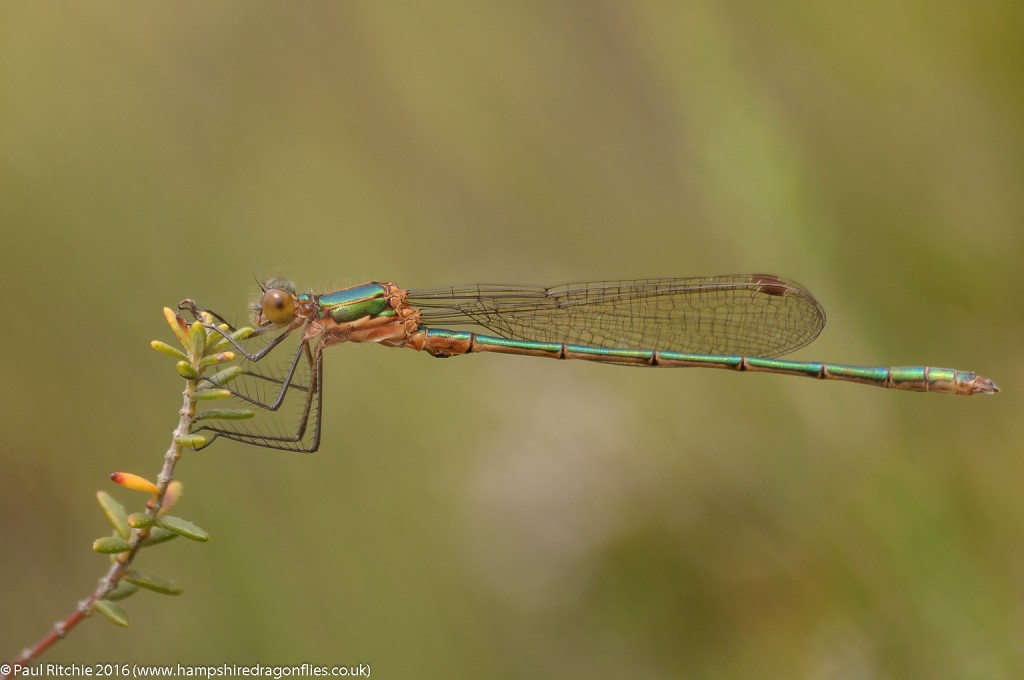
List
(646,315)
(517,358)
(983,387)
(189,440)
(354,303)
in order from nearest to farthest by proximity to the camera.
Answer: (189,440) → (983,387) → (354,303) → (646,315) → (517,358)

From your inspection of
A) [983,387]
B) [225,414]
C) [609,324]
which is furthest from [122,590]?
[983,387]

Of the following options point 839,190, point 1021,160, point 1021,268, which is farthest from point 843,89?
point 1021,268

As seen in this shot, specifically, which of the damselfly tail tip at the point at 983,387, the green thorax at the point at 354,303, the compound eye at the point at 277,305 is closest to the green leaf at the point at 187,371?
the compound eye at the point at 277,305

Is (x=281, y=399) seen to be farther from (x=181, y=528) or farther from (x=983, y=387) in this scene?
(x=983, y=387)

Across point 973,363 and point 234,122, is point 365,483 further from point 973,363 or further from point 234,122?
point 973,363

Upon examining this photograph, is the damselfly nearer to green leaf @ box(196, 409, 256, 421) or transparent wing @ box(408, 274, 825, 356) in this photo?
transparent wing @ box(408, 274, 825, 356)

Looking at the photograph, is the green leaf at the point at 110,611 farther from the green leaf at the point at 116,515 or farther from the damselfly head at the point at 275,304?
the damselfly head at the point at 275,304
